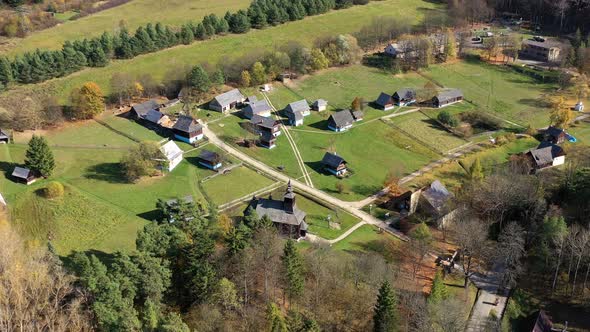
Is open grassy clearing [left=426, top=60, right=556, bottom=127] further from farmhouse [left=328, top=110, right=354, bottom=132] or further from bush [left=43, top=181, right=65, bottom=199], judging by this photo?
bush [left=43, top=181, right=65, bottom=199]

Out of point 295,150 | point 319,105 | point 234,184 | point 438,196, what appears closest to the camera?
point 438,196

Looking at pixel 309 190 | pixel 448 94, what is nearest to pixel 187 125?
pixel 309 190

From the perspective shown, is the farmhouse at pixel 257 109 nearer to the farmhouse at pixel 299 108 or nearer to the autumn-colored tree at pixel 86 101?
the farmhouse at pixel 299 108

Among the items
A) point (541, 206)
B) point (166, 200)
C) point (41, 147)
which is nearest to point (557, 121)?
point (541, 206)

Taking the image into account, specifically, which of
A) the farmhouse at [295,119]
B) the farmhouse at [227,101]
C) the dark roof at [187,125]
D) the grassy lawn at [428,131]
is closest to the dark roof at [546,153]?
the grassy lawn at [428,131]

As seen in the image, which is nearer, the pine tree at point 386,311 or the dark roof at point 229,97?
the pine tree at point 386,311

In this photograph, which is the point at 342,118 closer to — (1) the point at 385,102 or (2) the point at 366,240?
(1) the point at 385,102
